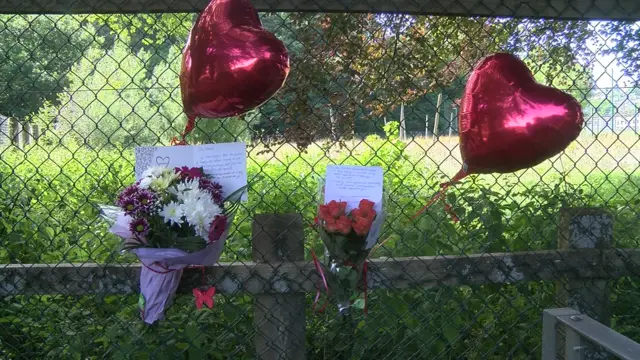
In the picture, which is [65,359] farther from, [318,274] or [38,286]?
[318,274]

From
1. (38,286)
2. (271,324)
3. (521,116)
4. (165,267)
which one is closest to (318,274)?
(271,324)

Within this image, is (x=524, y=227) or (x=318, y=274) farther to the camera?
(x=524, y=227)

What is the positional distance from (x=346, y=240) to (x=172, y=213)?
51 cm

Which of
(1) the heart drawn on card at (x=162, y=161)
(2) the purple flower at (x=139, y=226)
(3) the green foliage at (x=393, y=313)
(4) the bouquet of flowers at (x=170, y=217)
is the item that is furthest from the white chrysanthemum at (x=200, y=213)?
(3) the green foliage at (x=393, y=313)

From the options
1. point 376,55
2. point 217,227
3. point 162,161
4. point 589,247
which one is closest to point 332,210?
point 217,227

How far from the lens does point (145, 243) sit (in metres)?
1.61

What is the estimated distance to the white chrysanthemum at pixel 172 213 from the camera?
1583mm

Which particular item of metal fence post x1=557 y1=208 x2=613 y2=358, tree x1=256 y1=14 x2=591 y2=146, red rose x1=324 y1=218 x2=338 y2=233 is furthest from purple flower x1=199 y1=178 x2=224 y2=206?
metal fence post x1=557 y1=208 x2=613 y2=358

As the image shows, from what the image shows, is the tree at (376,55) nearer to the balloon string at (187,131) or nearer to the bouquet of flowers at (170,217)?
the balloon string at (187,131)

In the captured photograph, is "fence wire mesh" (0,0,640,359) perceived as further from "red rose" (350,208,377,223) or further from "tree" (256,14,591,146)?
"red rose" (350,208,377,223)

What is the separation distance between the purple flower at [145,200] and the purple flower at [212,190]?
15 cm

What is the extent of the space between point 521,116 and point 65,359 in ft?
6.81

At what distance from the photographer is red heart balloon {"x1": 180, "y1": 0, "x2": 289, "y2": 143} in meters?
1.61

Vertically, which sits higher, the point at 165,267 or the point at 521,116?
the point at 521,116
